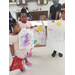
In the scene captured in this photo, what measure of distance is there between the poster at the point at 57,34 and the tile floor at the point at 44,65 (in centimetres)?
34

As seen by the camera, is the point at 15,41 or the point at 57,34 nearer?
the point at 15,41

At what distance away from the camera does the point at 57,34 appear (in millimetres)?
947

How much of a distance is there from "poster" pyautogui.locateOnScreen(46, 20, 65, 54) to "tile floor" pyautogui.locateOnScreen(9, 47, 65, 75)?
343 mm

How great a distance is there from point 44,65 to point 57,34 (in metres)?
0.61

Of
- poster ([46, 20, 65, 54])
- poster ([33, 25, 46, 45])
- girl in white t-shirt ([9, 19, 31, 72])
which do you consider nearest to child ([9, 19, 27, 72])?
girl in white t-shirt ([9, 19, 31, 72])

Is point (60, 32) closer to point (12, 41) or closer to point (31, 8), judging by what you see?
point (12, 41)

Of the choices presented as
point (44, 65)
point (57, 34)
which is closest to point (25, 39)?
point (57, 34)

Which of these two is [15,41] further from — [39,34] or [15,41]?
[39,34]

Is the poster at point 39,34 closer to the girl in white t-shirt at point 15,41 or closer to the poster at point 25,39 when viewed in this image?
the poster at point 25,39

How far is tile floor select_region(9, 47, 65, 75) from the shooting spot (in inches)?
41.2

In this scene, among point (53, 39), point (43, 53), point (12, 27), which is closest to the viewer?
point (12, 27)

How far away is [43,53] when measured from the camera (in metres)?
1.47

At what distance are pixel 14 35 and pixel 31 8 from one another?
11.5 feet

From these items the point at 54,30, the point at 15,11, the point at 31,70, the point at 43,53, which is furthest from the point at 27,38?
the point at 15,11
